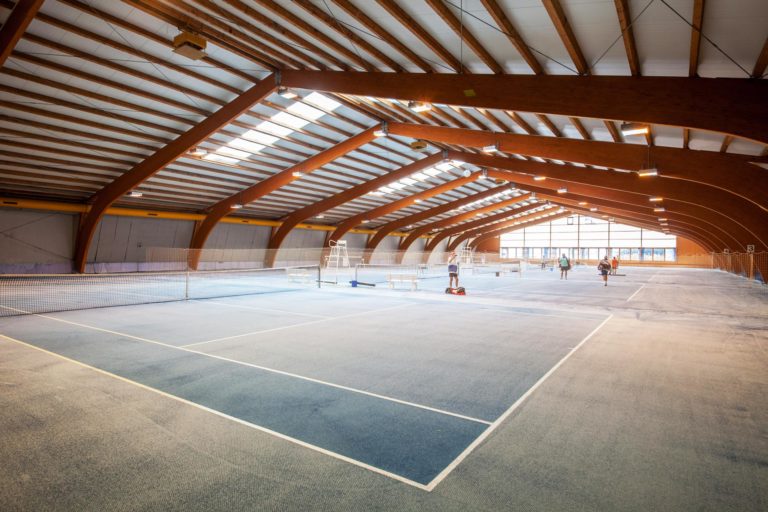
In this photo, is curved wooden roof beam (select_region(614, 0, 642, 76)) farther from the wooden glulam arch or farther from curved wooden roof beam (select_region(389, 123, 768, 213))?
the wooden glulam arch

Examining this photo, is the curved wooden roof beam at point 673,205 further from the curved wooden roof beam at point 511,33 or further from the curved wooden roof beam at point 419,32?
the curved wooden roof beam at point 511,33

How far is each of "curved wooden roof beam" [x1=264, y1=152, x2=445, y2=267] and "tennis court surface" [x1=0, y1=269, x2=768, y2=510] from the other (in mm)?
23194

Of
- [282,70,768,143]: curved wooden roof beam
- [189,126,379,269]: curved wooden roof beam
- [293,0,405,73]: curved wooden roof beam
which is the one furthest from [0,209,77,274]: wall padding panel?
[282,70,768,143]: curved wooden roof beam

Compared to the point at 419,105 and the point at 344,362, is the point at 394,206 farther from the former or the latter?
the point at 344,362

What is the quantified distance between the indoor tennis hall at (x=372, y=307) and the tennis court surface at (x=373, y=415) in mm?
38

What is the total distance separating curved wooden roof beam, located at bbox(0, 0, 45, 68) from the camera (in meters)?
11.7

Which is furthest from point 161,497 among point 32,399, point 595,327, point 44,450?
point 595,327

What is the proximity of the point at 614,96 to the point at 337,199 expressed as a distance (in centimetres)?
2792

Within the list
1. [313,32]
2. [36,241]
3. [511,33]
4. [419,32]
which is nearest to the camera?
[511,33]

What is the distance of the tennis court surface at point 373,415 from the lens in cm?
337

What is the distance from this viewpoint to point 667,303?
54.9ft

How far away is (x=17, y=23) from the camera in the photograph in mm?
12203

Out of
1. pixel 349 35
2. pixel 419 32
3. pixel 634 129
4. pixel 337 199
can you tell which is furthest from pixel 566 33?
pixel 337 199

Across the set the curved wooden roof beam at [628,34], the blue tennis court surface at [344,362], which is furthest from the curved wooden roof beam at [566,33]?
the blue tennis court surface at [344,362]
